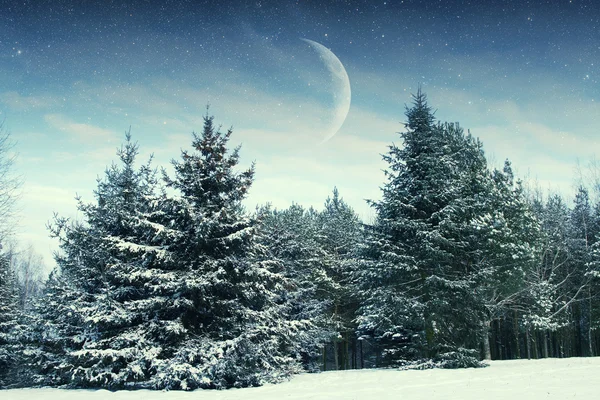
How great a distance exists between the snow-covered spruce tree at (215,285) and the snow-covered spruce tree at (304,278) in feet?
23.9

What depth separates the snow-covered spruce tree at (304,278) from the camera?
27.5 meters

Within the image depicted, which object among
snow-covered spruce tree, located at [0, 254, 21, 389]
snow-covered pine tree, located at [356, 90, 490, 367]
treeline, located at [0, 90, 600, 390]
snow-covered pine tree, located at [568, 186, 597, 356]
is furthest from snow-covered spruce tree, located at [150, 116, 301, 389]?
snow-covered pine tree, located at [568, 186, 597, 356]

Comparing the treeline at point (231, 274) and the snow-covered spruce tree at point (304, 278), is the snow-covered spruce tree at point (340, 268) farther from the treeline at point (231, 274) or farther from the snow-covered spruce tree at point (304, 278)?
the treeline at point (231, 274)

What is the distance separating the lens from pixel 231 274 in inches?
651

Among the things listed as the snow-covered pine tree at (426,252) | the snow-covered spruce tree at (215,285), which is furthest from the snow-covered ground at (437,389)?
the snow-covered pine tree at (426,252)

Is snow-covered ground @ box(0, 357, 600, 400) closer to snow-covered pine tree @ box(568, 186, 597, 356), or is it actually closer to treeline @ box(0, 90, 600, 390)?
treeline @ box(0, 90, 600, 390)

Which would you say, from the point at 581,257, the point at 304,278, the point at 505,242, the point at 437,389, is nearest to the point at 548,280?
the point at 505,242

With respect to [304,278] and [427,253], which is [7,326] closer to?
[304,278]

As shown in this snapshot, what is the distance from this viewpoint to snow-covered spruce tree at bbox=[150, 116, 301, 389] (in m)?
15.2

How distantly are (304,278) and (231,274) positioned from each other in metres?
16.7

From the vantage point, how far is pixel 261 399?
12.0 meters

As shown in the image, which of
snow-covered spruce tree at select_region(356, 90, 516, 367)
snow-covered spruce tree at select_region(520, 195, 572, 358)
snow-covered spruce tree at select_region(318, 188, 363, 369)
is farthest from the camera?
snow-covered spruce tree at select_region(318, 188, 363, 369)

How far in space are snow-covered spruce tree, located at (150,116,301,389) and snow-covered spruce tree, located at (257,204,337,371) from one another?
728cm

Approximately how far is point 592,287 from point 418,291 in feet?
65.9
